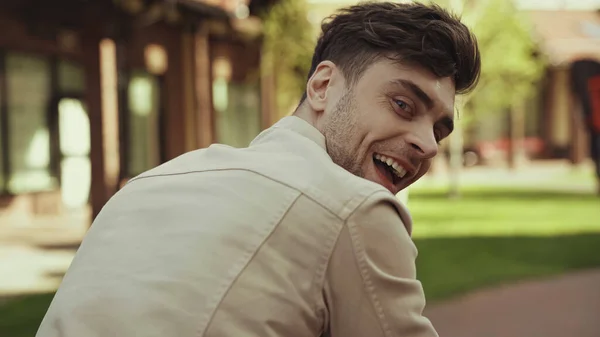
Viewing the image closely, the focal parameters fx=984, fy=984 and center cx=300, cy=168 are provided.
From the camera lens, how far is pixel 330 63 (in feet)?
6.91

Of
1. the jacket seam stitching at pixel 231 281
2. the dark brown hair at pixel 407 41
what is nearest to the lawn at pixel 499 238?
the dark brown hair at pixel 407 41

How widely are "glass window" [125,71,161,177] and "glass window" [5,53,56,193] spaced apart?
2.75m

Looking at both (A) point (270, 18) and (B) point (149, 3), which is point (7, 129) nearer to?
(B) point (149, 3)

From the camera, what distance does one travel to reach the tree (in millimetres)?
22984

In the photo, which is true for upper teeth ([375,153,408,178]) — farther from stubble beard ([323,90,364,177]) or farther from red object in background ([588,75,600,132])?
red object in background ([588,75,600,132])

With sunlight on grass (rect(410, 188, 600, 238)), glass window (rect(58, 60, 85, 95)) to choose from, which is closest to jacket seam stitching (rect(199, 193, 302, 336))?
sunlight on grass (rect(410, 188, 600, 238))

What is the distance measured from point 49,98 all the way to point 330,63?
17432mm

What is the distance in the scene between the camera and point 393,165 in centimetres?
210

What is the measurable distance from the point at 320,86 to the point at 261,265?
59cm

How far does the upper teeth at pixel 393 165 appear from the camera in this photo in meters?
2.07

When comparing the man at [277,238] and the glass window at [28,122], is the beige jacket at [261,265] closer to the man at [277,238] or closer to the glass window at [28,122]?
the man at [277,238]

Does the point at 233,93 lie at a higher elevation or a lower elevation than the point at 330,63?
lower

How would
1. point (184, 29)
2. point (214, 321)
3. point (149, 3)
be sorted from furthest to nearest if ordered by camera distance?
point (184, 29), point (149, 3), point (214, 321)

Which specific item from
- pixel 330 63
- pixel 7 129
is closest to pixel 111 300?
pixel 330 63
